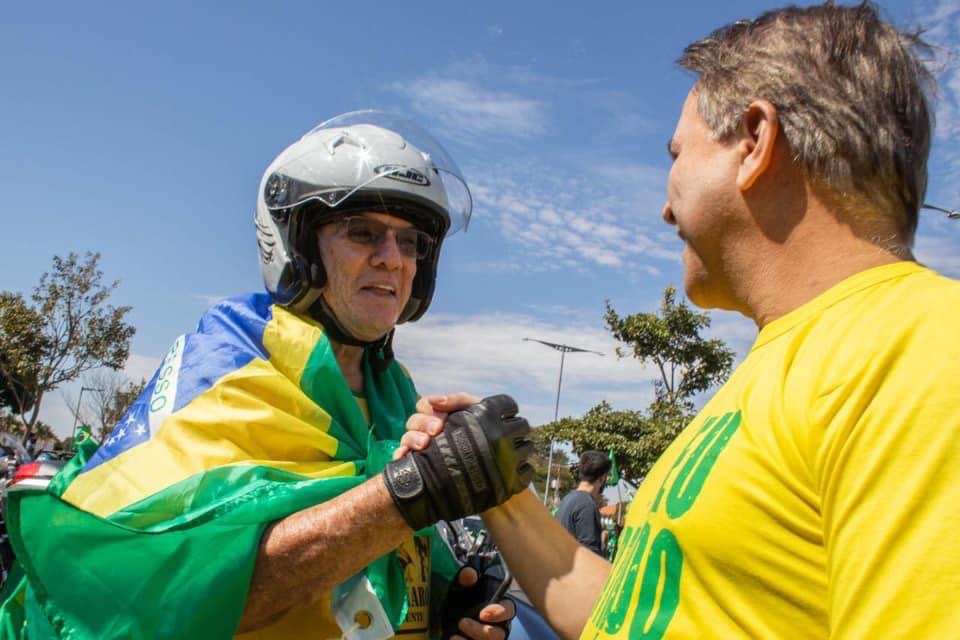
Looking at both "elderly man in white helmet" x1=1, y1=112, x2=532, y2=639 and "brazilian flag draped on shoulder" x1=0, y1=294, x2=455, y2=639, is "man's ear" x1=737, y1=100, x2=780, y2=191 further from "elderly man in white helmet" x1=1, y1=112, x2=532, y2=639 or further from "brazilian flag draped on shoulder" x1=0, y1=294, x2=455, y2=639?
"brazilian flag draped on shoulder" x1=0, y1=294, x2=455, y2=639

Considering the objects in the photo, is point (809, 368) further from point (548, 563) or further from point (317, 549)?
point (548, 563)

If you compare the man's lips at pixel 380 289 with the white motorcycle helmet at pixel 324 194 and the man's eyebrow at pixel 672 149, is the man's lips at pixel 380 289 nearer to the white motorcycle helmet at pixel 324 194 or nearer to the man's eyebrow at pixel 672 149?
the white motorcycle helmet at pixel 324 194

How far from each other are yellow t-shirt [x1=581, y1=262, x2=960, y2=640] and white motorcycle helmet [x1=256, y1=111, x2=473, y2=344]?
5.08ft

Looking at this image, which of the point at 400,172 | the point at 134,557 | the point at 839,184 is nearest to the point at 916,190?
the point at 839,184

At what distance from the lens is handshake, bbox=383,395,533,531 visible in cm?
202

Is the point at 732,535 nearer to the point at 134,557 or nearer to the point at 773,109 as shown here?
the point at 773,109

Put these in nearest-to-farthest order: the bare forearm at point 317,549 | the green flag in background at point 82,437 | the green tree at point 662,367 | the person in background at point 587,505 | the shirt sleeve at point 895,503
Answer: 1. the shirt sleeve at point 895,503
2. the bare forearm at point 317,549
3. the green flag in background at point 82,437
4. the person in background at point 587,505
5. the green tree at point 662,367

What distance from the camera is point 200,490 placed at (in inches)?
79.4

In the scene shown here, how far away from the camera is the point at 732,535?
49.2 inches

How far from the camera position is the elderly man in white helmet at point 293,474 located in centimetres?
192

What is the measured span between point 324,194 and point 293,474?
3.32ft

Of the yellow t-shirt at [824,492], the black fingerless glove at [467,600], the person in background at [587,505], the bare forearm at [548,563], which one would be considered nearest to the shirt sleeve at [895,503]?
the yellow t-shirt at [824,492]

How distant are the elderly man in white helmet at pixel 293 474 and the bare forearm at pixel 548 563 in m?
0.15

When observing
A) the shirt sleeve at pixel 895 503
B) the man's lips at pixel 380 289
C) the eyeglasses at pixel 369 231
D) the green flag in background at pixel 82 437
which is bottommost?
the shirt sleeve at pixel 895 503
